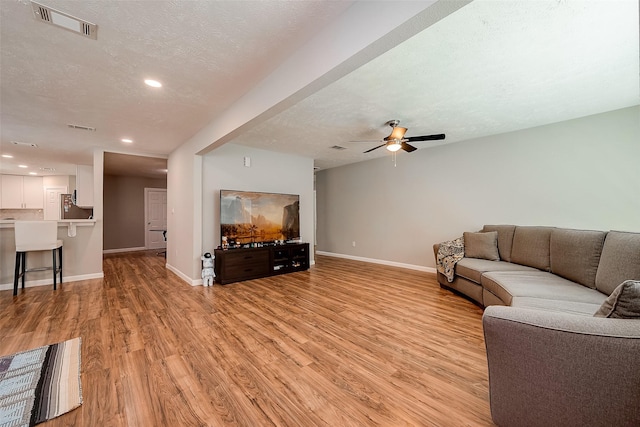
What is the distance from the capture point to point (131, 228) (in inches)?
300

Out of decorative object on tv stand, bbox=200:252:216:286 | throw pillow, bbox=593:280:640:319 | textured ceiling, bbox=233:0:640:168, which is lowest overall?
decorative object on tv stand, bbox=200:252:216:286

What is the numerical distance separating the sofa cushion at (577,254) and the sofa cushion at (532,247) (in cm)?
11

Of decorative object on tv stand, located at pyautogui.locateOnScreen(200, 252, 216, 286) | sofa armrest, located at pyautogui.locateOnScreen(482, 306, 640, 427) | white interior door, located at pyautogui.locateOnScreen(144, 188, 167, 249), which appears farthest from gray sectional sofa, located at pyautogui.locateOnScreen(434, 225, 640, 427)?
white interior door, located at pyautogui.locateOnScreen(144, 188, 167, 249)

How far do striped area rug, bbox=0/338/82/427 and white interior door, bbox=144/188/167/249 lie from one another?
257 inches

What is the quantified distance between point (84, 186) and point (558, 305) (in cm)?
905

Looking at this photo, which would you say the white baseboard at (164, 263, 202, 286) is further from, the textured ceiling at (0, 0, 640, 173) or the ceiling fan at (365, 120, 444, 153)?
the ceiling fan at (365, 120, 444, 153)

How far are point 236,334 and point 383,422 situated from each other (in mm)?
1553

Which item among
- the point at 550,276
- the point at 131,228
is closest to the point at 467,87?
the point at 550,276

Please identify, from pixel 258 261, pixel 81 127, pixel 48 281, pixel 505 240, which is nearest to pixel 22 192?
pixel 48 281

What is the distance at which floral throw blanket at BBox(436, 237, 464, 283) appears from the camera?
12.1 ft

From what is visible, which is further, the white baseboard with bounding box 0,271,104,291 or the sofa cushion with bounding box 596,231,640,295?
the white baseboard with bounding box 0,271,104,291

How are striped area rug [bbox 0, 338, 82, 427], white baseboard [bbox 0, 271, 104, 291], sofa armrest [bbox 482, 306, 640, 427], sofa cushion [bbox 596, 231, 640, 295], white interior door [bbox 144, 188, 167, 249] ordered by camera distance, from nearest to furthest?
sofa armrest [bbox 482, 306, 640, 427]
striped area rug [bbox 0, 338, 82, 427]
sofa cushion [bbox 596, 231, 640, 295]
white baseboard [bbox 0, 271, 104, 291]
white interior door [bbox 144, 188, 167, 249]

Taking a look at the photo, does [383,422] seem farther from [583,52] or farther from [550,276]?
[583,52]

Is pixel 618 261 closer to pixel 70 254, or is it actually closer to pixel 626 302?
pixel 626 302
